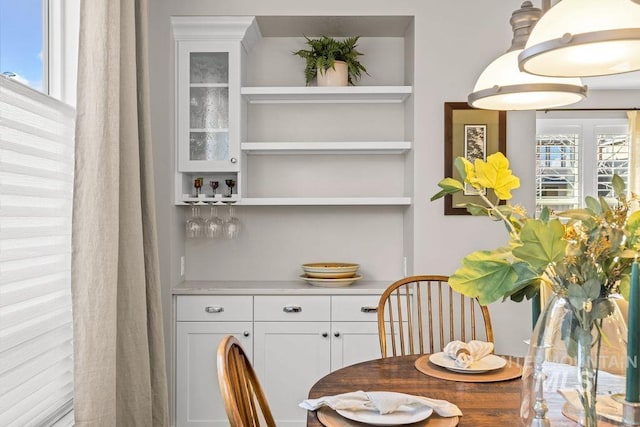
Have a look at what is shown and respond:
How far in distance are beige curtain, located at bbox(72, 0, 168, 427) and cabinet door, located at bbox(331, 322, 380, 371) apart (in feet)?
3.32

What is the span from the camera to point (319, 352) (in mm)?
3174

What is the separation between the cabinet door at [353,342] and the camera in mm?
3172

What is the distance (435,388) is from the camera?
5.55ft

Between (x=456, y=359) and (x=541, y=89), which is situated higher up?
(x=541, y=89)

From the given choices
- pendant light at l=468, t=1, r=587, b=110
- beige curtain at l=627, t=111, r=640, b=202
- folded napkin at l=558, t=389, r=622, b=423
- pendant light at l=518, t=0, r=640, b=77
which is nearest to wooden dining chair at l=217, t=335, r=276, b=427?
folded napkin at l=558, t=389, r=622, b=423

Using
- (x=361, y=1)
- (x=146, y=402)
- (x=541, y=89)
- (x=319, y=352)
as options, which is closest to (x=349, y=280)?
(x=319, y=352)

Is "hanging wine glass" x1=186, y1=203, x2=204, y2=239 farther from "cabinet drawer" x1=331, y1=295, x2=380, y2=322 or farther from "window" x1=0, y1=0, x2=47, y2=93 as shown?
"window" x1=0, y1=0, x2=47, y2=93

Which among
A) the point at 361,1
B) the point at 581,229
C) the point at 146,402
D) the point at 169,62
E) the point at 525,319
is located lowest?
the point at 146,402

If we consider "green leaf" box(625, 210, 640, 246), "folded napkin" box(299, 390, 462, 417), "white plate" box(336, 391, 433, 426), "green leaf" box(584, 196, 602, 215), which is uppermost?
"green leaf" box(584, 196, 602, 215)

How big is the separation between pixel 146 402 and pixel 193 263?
4.19 feet

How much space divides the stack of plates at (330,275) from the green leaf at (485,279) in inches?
86.5

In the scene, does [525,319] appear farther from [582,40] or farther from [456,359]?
[582,40]

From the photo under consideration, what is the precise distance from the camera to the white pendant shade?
1.67m

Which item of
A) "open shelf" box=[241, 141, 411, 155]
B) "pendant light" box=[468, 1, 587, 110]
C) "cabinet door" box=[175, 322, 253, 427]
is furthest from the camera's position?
"open shelf" box=[241, 141, 411, 155]
